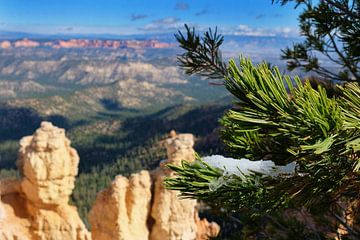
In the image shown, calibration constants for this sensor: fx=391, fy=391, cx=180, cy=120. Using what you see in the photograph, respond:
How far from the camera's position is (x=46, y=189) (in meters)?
14.5

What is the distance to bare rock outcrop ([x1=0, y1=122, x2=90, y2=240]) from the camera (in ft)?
46.6

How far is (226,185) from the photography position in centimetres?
169

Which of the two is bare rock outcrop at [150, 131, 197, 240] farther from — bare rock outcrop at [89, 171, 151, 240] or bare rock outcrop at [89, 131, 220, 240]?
bare rock outcrop at [89, 171, 151, 240]

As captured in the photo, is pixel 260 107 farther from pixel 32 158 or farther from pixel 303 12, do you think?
pixel 32 158

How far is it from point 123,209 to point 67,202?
88.7 inches

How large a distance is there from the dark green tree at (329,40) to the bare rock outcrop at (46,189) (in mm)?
10485

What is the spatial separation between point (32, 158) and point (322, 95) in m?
14.2

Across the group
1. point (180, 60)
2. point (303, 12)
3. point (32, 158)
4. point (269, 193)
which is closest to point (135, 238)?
point (32, 158)

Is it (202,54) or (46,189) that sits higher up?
(202,54)

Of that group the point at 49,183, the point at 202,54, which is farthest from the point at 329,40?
the point at 49,183

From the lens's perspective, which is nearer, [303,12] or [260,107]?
[260,107]

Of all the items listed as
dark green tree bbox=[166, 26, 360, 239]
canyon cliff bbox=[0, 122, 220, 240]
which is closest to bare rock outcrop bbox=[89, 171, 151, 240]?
canyon cliff bbox=[0, 122, 220, 240]

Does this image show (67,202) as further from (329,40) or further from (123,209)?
(329,40)

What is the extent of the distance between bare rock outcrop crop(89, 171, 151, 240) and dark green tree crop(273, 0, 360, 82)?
1097cm
